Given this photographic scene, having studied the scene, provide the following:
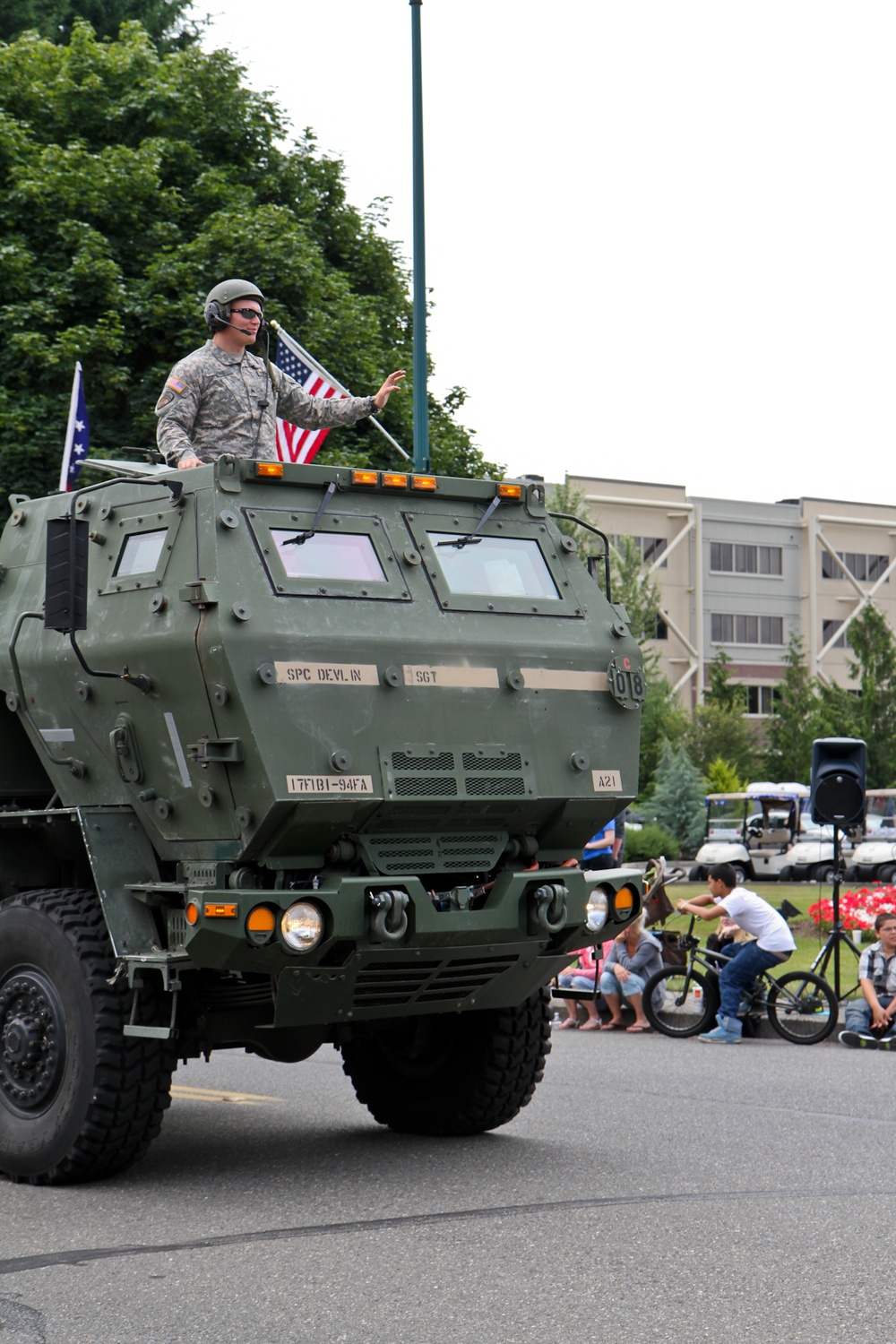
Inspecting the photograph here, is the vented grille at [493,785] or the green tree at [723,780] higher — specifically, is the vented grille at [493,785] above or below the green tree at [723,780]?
below

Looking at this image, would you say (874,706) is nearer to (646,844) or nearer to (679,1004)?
(646,844)

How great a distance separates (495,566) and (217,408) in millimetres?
1672

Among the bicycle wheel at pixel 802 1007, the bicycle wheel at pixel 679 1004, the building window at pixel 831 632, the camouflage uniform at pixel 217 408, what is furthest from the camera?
the building window at pixel 831 632

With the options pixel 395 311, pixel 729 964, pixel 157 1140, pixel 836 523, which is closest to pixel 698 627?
pixel 836 523

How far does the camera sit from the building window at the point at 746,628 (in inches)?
2997

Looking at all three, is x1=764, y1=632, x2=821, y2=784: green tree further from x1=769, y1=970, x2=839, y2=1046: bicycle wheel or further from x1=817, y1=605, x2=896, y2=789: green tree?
x1=769, y1=970, x2=839, y2=1046: bicycle wheel

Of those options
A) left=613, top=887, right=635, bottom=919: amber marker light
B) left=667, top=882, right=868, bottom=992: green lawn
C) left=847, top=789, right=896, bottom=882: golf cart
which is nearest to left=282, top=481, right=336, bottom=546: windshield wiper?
left=613, top=887, right=635, bottom=919: amber marker light

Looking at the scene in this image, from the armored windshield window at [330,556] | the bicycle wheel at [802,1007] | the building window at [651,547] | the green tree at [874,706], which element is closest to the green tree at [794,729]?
the green tree at [874,706]

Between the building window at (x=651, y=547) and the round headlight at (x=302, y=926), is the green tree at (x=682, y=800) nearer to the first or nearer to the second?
the building window at (x=651, y=547)

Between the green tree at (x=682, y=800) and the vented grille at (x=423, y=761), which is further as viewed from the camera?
the green tree at (x=682, y=800)

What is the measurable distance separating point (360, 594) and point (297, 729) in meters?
0.76

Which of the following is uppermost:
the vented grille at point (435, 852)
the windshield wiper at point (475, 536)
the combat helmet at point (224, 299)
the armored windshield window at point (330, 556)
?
the combat helmet at point (224, 299)

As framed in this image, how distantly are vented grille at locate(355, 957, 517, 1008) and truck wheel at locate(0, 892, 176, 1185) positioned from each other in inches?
36.1

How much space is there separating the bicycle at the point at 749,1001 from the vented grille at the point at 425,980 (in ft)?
21.5
